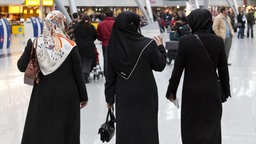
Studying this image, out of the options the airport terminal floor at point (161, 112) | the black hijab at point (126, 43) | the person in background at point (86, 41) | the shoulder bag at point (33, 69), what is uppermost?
the black hijab at point (126, 43)

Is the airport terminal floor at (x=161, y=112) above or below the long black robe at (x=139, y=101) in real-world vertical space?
below

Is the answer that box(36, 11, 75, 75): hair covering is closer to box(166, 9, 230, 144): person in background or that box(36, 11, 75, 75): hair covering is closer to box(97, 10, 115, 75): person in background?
box(166, 9, 230, 144): person in background

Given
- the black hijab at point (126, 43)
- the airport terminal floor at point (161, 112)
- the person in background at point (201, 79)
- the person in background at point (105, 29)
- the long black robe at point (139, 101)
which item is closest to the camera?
the black hijab at point (126, 43)

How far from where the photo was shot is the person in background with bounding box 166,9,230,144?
15.5ft

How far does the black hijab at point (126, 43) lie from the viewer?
447cm

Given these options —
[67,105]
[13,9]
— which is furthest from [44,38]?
[13,9]

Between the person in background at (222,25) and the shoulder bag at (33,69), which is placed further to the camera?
the person in background at (222,25)

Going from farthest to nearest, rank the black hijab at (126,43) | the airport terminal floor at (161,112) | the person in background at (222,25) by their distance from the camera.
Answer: the person in background at (222,25)
the airport terminal floor at (161,112)
the black hijab at (126,43)

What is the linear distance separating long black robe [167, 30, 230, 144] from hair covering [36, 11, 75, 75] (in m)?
1.09

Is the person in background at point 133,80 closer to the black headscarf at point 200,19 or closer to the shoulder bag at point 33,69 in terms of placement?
the black headscarf at point 200,19

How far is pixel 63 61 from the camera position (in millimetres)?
4664

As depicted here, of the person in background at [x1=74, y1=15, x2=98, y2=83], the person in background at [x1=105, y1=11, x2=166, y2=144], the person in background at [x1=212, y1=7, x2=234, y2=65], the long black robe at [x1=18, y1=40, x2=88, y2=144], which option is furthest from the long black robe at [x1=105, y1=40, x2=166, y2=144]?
the person in background at [x1=212, y1=7, x2=234, y2=65]

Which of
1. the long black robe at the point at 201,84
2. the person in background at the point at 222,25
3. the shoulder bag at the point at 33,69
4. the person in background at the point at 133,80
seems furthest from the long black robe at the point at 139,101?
the person in background at the point at 222,25

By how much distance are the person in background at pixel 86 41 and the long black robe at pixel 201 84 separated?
7044mm
